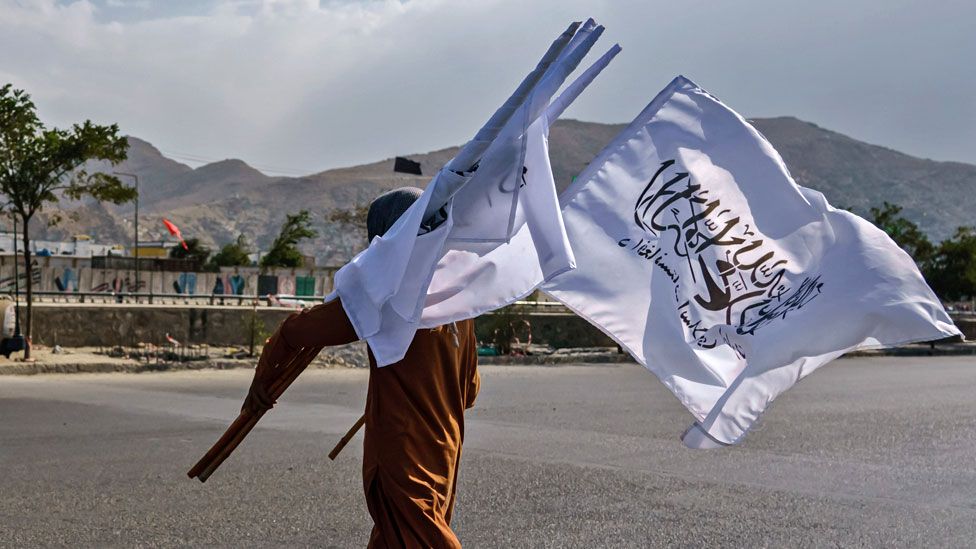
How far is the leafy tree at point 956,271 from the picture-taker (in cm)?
4891

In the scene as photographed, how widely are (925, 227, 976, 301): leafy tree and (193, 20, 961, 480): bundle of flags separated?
1881 inches

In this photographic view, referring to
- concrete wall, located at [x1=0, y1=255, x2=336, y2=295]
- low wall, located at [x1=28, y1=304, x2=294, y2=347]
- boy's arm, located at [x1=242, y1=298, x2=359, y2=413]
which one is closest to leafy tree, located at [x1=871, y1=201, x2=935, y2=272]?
concrete wall, located at [x1=0, y1=255, x2=336, y2=295]

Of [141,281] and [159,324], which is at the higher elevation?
[141,281]

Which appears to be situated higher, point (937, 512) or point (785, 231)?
point (785, 231)

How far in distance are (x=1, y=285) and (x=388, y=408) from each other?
113 feet

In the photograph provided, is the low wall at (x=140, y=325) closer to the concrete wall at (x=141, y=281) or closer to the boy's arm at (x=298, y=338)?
the concrete wall at (x=141, y=281)

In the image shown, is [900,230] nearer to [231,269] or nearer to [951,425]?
[231,269]

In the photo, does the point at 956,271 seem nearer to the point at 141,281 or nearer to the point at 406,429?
the point at 141,281

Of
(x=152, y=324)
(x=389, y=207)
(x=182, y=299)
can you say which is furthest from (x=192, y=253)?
(x=389, y=207)

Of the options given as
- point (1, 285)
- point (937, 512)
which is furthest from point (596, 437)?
point (1, 285)

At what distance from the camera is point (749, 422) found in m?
3.82

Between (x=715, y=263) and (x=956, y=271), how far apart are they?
4918cm

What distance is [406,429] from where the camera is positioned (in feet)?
11.0

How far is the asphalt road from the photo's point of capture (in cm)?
619
